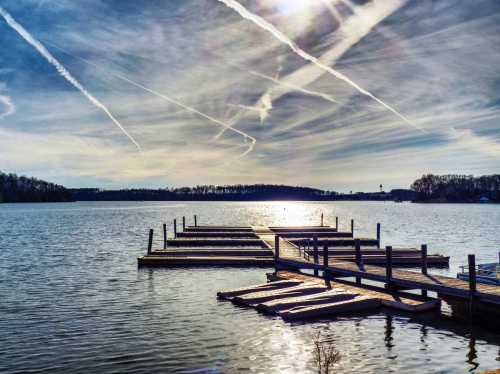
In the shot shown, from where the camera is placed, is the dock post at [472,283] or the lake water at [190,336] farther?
the dock post at [472,283]

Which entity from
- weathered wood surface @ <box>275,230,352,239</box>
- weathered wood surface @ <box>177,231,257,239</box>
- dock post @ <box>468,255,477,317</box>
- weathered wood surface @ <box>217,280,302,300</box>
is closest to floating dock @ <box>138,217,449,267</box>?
weathered wood surface @ <box>217,280,302,300</box>

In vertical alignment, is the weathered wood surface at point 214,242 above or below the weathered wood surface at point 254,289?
above

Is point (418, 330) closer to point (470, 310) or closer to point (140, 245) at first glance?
point (470, 310)

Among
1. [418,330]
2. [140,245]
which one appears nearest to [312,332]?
[418,330]

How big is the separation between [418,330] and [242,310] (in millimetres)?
7364

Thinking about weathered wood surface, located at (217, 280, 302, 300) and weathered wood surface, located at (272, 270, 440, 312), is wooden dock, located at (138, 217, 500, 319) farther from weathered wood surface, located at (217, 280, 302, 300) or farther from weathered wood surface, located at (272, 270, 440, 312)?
weathered wood surface, located at (217, 280, 302, 300)

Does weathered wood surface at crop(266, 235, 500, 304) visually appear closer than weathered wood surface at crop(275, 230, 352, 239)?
Yes

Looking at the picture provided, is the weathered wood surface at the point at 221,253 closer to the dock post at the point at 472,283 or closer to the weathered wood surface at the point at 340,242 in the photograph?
the weathered wood surface at the point at 340,242

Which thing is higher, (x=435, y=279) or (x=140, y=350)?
(x=435, y=279)

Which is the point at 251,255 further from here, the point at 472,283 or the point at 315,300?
the point at 472,283

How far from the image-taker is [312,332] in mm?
18000

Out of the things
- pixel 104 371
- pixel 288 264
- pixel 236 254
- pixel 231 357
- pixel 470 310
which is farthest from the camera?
pixel 236 254

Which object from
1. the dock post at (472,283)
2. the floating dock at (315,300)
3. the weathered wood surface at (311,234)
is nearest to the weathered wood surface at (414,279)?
the dock post at (472,283)

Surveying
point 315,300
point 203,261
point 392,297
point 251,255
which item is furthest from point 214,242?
point 315,300
